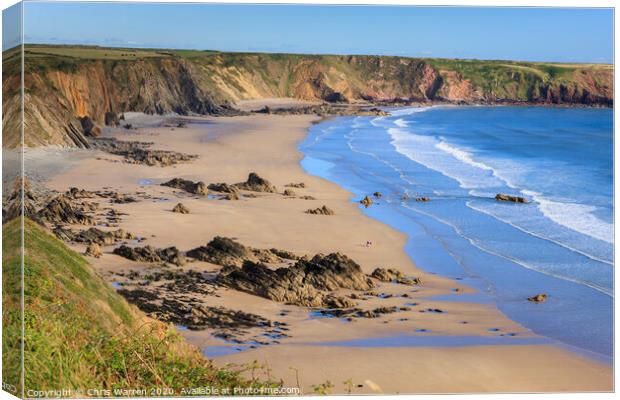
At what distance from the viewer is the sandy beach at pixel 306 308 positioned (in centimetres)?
1305

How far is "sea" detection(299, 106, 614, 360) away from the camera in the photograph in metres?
15.2

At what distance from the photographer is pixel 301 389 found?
12.5 m

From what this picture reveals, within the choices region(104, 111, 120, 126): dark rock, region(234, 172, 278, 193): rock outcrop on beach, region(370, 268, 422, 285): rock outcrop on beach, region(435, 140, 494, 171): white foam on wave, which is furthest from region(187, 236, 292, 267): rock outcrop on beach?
region(435, 140, 494, 171): white foam on wave

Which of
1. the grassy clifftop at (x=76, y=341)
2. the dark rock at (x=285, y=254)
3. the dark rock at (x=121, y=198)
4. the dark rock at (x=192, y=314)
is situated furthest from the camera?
the dark rock at (x=121, y=198)

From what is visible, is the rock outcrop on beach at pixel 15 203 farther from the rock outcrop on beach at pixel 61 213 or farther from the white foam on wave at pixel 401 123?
the white foam on wave at pixel 401 123

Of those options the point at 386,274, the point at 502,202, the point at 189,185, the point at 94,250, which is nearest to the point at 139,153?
the point at 189,185

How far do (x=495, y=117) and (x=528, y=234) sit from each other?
6.53 feet

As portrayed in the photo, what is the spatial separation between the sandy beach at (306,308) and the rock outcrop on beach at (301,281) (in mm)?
167

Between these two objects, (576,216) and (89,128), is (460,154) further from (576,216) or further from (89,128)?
(89,128)

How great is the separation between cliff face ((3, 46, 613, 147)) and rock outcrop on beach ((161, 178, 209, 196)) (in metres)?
1.08

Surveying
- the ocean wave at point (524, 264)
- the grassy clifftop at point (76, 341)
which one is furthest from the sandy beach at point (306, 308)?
the ocean wave at point (524, 264)

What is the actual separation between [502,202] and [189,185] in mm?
4944

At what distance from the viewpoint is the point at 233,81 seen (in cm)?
1680

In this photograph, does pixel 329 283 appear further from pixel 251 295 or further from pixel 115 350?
pixel 115 350
